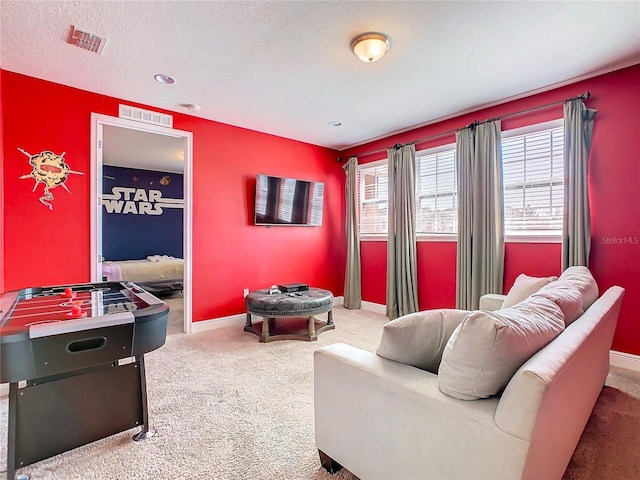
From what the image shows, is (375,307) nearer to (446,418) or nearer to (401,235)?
(401,235)

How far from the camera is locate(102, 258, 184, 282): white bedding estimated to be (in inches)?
225

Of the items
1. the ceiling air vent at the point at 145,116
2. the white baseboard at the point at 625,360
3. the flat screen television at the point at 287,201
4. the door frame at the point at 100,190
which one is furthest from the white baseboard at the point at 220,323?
the white baseboard at the point at 625,360

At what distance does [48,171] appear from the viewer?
308 cm

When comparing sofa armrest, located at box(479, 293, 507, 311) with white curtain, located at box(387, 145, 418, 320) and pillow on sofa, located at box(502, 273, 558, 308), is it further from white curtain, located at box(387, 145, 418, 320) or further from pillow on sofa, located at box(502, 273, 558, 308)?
white curtain, located at box(387, 145, 418, 320)

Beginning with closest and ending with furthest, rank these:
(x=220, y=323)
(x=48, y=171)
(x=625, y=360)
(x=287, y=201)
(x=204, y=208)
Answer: (x=625, y=360) → (x=48, y=171) → (x=204, y=208) → (x=220, y=323) → (x=287, y=201)

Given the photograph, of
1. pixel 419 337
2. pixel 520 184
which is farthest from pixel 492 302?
pixel 419 337

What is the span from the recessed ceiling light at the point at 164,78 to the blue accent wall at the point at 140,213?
4.85 m

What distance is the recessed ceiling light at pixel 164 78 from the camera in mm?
2924

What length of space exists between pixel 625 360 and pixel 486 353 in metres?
2.89

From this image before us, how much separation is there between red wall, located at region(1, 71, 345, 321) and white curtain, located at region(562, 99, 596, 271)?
10.4 ft

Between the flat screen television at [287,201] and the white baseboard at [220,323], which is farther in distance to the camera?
the flat screen television at [287,201]

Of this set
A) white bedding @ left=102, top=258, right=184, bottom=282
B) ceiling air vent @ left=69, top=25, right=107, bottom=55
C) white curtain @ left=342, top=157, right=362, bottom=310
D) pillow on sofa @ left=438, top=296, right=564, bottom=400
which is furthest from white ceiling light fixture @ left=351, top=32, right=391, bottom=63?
white bedding @ left=102, top=258, right=184, bottom=282

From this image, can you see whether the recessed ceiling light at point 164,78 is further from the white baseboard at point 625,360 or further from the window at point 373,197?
the white baseboard at point 625,360

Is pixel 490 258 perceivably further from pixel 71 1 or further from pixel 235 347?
pixel 71 1
